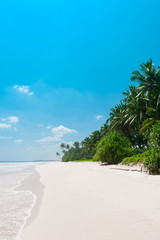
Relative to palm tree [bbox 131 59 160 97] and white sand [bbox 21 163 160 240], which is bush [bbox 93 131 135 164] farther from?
white sand [bbox 21 163 160 240]

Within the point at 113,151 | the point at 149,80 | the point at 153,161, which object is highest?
the point at 149,80

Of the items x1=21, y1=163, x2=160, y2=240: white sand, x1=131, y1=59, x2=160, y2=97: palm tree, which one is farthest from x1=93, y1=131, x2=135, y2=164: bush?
x1=21, y1=163, x2=160, y2=240: white sand

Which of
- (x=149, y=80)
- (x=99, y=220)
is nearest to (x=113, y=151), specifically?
(x=149, y=80)

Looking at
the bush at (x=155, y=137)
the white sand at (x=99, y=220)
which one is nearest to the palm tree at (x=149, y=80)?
the bush at (x=155, y=137)

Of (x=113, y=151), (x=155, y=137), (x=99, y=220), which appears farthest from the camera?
(x=113, y=151)

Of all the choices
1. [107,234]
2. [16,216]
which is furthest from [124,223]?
[16,216]

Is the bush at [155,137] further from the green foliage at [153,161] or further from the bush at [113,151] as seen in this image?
the bush at [113,151]

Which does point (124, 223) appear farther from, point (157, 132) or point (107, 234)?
point (157, 132)

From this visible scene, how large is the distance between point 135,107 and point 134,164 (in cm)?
1297

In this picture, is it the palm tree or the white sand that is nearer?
the white sand

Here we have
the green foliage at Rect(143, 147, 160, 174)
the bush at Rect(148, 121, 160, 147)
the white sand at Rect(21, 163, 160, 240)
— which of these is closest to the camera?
the white sand at Rect(21, 163, 160, 240)

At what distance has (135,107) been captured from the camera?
29578mm

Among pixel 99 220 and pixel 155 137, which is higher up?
pixel 155 137

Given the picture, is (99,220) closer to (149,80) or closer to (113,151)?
(113,151)
